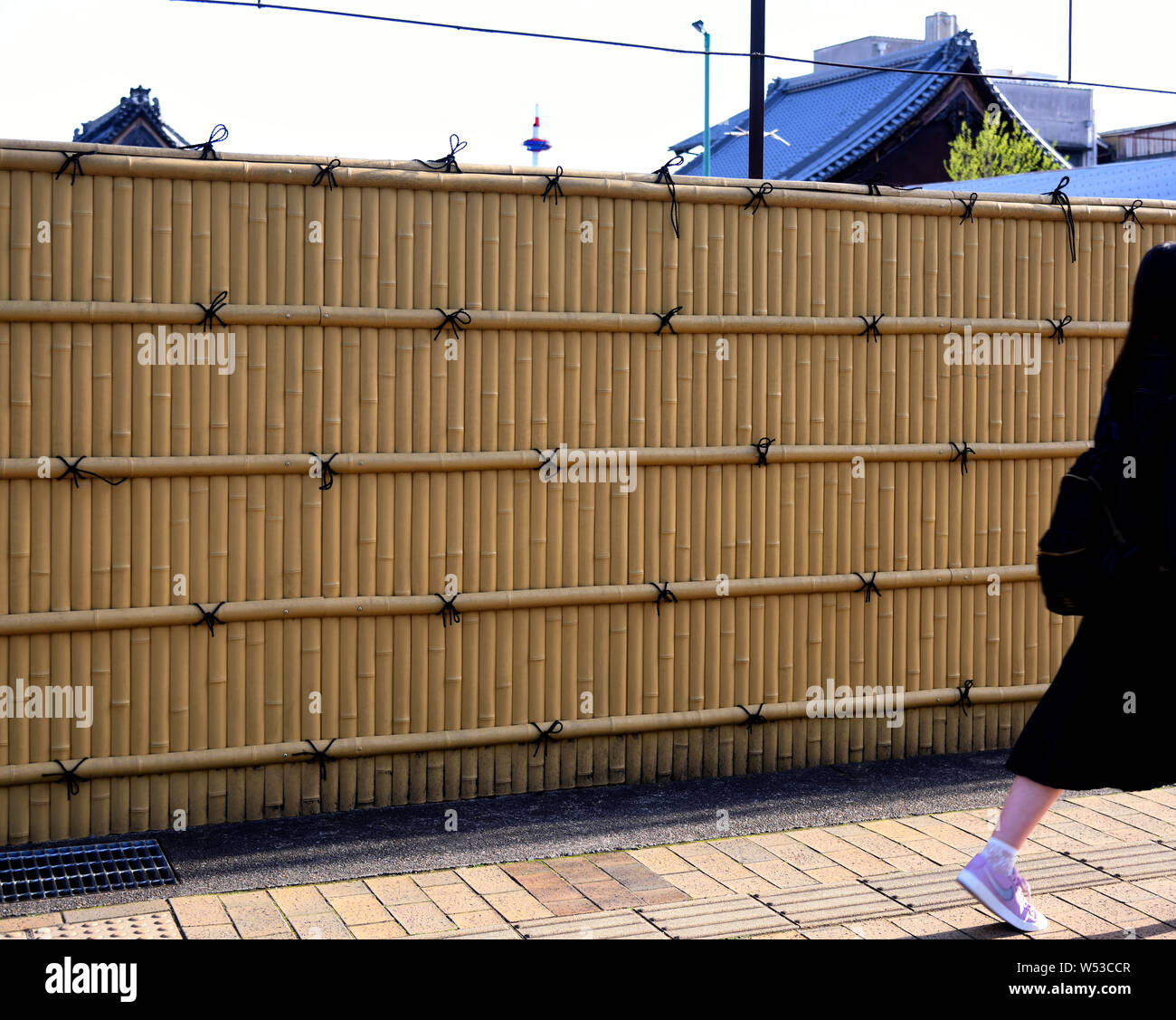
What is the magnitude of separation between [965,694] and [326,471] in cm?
311

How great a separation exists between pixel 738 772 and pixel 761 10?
5342 millimetres

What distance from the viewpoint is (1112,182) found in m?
12.6

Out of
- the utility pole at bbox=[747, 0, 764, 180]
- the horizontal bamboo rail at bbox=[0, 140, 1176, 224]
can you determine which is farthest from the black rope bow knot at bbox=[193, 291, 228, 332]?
the utility pole at bbox=[747, 0, 764, 180]

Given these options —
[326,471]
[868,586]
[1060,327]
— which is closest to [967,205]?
[1060,327]

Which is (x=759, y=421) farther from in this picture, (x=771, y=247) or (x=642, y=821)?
(x=642, y=821)

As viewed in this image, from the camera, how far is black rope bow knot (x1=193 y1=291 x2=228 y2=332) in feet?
16.4

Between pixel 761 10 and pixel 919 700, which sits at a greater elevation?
pixel 761 10

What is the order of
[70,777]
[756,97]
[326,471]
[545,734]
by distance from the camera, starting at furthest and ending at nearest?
[756,97] → [545,734] → [326,471] → [70,777]

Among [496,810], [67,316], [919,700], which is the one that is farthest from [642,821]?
[67,316]

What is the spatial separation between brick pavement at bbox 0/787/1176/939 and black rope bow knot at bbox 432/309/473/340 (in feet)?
6.65

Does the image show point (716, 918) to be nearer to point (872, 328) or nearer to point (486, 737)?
point (486, 737)

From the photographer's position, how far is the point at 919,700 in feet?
20.4

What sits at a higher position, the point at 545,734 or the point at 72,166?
the point at 72,166

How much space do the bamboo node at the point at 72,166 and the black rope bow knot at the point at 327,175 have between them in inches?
32.2
